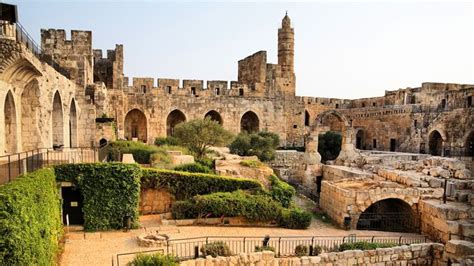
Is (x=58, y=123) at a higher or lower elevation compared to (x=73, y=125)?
higher

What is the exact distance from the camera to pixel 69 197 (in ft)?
38.4

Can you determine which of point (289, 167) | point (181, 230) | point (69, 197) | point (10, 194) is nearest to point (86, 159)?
point (69, 197)

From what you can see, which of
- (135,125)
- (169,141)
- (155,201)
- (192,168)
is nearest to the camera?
(155,201)

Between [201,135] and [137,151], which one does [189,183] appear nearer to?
[137,151]

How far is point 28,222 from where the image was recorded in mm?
6430

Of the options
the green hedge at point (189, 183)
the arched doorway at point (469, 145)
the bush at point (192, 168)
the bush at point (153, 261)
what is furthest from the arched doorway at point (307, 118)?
the bush at point (153, 261)

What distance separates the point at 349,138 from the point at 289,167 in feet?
15.5

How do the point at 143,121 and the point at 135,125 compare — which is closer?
the point at 143,121

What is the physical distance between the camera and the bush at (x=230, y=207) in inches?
495

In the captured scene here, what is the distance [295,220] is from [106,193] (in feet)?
23.2

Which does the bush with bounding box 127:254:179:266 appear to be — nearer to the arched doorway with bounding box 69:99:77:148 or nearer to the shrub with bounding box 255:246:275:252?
the shrub with bounding box 255:246:275:252

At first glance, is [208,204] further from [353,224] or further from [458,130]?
[458,130]

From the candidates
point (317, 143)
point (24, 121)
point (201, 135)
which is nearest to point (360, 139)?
point (317, 143)

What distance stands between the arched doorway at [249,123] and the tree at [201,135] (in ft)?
29.9
